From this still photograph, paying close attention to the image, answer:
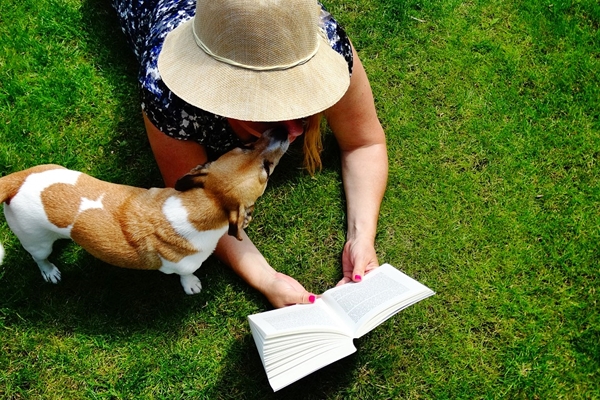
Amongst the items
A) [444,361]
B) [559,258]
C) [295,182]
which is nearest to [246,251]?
[295,182]

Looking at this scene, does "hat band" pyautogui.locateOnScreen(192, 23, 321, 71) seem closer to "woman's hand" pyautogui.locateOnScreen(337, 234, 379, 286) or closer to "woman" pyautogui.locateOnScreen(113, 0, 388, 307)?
"woman" pyautogui.locateOnScreen(113, 0, 388, 307)

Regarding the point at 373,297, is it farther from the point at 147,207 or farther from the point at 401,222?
the point at 147,207

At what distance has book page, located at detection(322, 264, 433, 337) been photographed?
304 cm

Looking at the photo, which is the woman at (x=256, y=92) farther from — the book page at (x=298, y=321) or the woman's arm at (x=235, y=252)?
the book page at (x=298, y=321)

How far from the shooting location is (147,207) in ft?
10.3

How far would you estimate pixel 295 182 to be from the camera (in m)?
4.22

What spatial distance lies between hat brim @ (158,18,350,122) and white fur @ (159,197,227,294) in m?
0.78

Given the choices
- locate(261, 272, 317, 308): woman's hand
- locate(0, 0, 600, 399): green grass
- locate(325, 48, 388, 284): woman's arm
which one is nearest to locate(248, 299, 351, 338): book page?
locate(261, 272, 317, 308): woman's hand

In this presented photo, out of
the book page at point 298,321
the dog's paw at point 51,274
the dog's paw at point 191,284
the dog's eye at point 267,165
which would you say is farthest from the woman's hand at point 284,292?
the dog's paw at point 51,274

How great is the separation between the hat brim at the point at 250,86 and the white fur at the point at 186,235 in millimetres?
780

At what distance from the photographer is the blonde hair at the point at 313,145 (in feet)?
11.6

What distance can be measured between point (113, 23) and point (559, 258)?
12.9ft

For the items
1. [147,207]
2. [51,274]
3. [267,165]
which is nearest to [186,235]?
[147,207]

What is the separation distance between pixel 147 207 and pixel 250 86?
1135 mm
